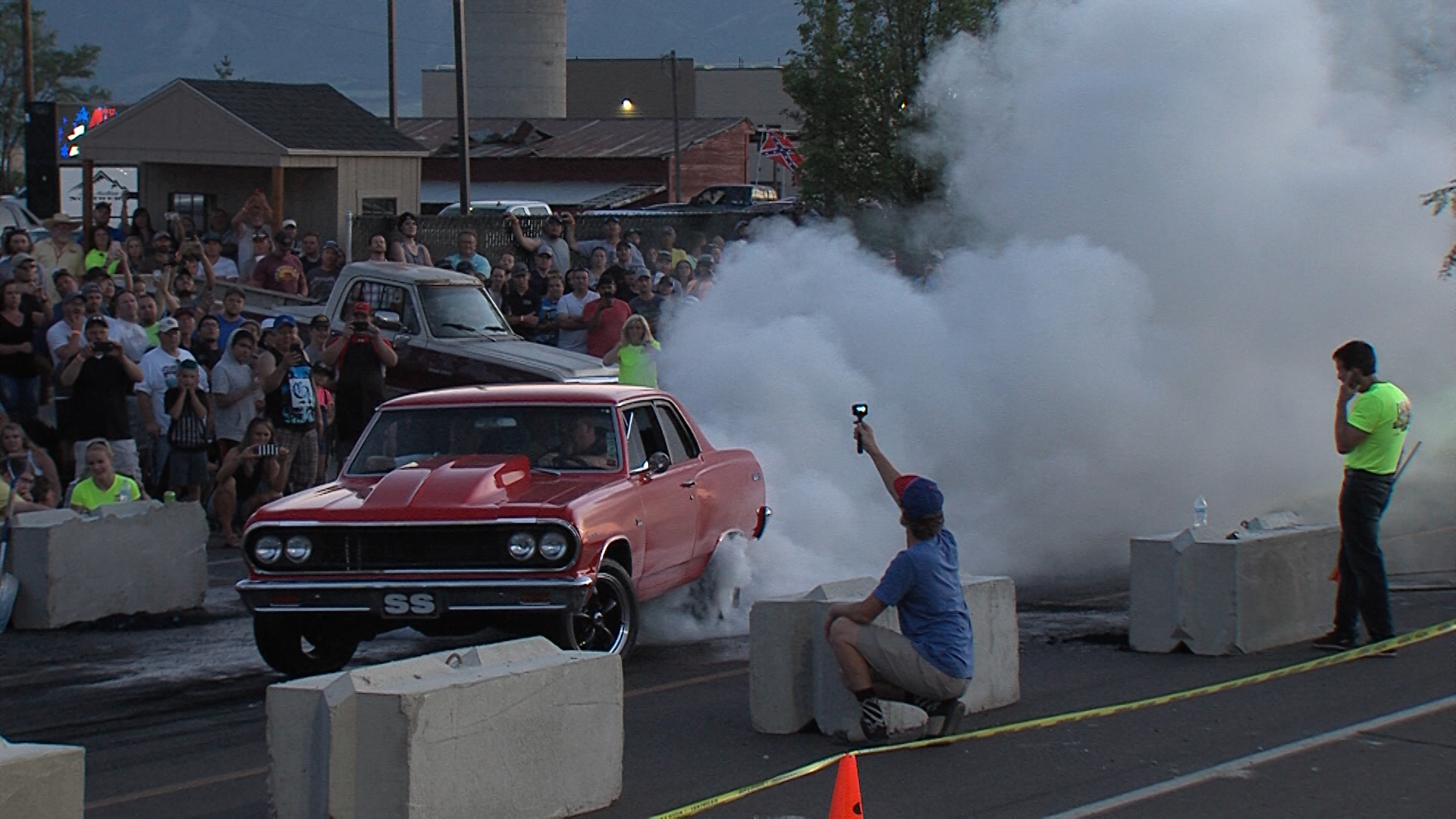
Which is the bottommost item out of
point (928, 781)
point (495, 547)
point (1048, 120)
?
point (928, 781)

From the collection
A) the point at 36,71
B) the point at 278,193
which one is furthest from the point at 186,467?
the point at 36,71

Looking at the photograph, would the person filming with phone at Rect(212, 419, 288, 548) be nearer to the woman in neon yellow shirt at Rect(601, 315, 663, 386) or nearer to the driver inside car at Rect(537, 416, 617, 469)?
the woman in neon yellow shirt at Rect(601, 315, 663, 386)

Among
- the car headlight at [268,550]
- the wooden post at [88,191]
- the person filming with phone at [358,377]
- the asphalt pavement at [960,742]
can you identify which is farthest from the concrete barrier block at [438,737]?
the wooden post at [88,191]

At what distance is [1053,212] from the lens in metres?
14.7

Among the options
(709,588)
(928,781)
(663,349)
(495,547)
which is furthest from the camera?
(663,349)

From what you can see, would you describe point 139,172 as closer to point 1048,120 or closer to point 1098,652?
point 1048,120

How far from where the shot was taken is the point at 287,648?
9125 millimetres

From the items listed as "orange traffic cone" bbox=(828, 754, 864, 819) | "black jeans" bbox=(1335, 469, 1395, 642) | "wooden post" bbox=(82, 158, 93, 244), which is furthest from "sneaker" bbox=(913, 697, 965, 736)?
"wooden post" bbox=(82, 158, 93, 244)

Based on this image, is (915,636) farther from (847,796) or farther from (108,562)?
(108,562)

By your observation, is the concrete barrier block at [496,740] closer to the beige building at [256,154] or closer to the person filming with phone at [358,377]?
the person filming with phone at [358,377]

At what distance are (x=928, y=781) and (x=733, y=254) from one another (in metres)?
7.79

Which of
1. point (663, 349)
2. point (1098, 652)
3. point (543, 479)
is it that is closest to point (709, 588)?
point (543, 479)

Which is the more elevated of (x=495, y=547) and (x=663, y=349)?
(x=663, y=349)

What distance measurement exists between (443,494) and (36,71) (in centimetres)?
10091
